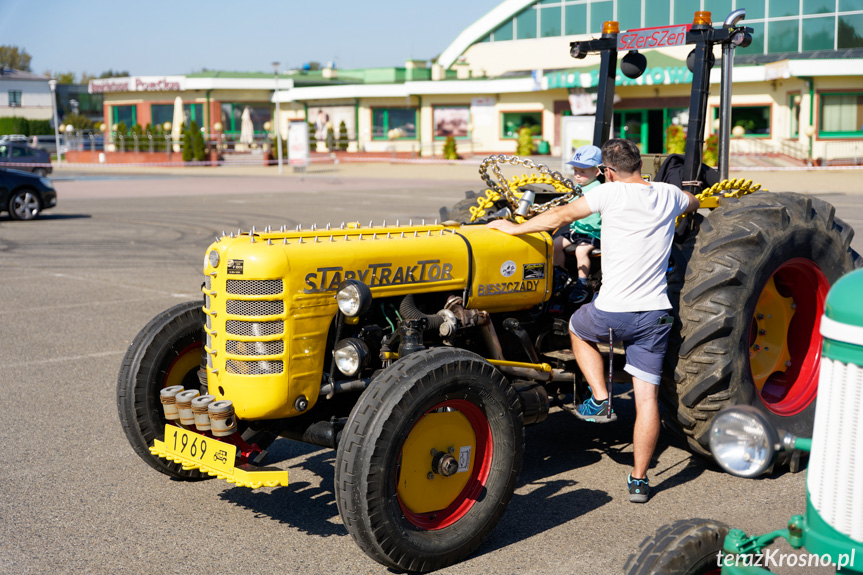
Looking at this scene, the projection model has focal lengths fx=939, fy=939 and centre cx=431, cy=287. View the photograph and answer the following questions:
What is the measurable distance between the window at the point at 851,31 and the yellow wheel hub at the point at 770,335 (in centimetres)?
3863

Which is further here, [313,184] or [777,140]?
[777,140]

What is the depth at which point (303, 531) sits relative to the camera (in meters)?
4.42

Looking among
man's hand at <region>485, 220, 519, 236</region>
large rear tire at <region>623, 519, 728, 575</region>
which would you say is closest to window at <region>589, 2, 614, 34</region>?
man's hand at <region>485, 220, 519, 236</region>

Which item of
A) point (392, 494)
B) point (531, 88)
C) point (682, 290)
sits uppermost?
point (531, 88)

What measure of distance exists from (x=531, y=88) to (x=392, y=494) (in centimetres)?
4105

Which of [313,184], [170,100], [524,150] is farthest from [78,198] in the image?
[170,100]

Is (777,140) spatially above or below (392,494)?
above

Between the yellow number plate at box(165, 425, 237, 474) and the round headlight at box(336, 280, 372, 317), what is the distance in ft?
2.53

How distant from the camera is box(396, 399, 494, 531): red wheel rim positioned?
13.6ft

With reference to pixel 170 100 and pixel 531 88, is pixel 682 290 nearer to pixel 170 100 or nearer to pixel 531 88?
pixel 531 88

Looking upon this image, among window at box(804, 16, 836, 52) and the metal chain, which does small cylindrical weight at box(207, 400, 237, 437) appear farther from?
window at box(804, 16, 836, 52)

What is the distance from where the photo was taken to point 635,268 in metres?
4.70

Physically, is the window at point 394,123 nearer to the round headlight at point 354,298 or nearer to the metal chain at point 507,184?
the metal chain at point 507,184

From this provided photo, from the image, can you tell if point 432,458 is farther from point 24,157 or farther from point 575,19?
point 575,19
